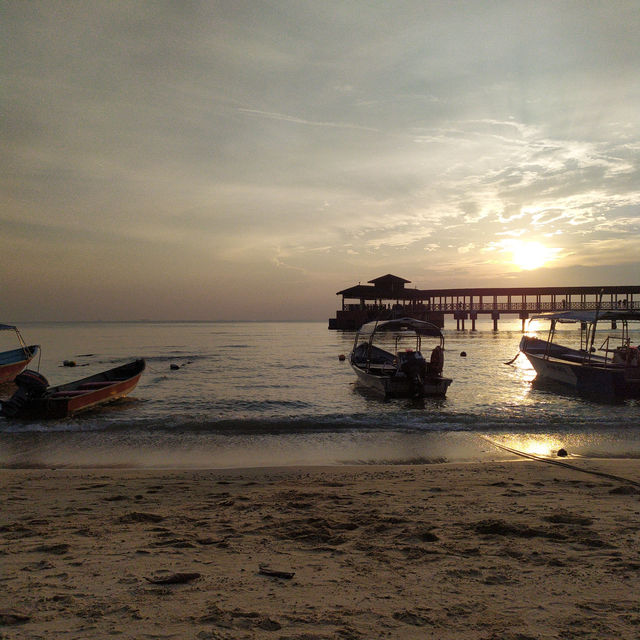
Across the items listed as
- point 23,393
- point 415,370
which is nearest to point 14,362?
point 23,393

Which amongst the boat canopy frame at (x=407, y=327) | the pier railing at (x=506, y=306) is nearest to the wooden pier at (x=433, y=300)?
the pier railing at (x=506, y=306)

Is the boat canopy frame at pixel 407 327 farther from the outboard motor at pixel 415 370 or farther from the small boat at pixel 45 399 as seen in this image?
the small boat at pixel 45 399

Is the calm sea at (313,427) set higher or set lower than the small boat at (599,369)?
lower

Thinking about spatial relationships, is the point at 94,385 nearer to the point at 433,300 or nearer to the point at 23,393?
the point at 23,393

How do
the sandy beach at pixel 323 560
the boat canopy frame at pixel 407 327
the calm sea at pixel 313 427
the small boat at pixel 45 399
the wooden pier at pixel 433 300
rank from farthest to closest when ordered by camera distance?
1. the wooden pier at pixel 433 300
2. the boat canopy frame at pixel 407 327
3. the small boat at pixel 45 399
4. the calm sea at pixel 313 427
5. the sandy beach at pixel 323 560

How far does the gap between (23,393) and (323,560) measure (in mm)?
12396

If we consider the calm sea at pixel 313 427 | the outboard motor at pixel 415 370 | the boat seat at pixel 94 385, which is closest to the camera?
the calm sea at pixel 313 427

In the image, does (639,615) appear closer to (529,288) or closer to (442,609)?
(442,609)

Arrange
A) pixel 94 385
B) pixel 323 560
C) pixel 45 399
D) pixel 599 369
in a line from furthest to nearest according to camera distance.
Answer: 1. pixel 599 369
2. pixel 94 385
3. pixel 45 399
4. pixel 323 560

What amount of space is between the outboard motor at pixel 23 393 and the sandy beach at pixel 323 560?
24.9 ft

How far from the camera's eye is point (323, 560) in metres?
4.14

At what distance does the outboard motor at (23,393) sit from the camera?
524 inches

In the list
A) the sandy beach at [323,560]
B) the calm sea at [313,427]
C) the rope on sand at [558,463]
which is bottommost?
the calm sea at [313,427]

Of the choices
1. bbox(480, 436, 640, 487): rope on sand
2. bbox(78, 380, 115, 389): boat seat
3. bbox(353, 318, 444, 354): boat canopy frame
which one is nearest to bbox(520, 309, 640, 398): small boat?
bbox(353, 318, 444, 354): boat canopy frame
